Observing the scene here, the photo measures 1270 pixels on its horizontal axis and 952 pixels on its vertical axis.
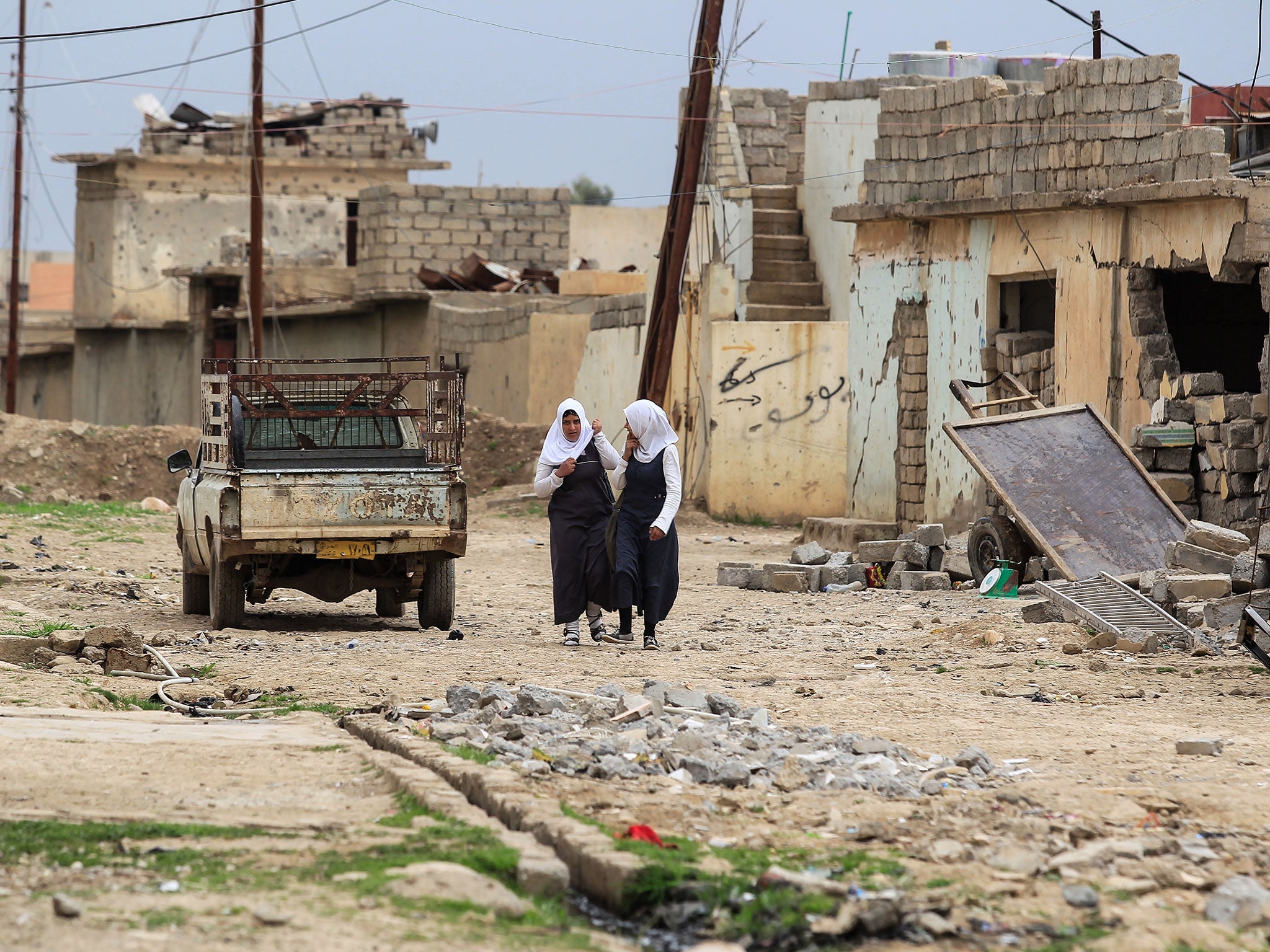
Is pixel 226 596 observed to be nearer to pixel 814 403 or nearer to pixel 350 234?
pixel 814 403

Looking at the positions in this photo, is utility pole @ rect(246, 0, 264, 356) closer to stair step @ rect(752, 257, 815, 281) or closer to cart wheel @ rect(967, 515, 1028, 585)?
stair step @ rect(752, 257, 815, 281)

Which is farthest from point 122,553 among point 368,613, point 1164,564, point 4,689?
point 1164,564

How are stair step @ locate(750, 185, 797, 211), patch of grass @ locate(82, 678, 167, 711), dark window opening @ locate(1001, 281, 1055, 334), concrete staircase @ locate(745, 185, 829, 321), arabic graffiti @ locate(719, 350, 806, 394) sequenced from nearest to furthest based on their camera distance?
1. patch of grass @ locate(82, 678, 167, 711)
2. dark window opening @ locate(1001, 281, 1055, 334)
3. arabic graffiti @ locate(719, 350, 806, 394)
4. concrete staircase @ locate(745, 185, 829, 321)
5. stair step @ locate(750, 185, 797, 211)

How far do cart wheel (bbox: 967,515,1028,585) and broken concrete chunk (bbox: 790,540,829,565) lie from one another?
6.52 ft

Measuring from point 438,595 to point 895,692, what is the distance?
3.79 m

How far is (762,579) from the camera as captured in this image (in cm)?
1409

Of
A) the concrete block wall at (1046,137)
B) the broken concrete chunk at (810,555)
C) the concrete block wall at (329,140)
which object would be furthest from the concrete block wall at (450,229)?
the broken concrete chunk at (810,555)

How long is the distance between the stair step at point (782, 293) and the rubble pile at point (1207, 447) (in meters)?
10.8

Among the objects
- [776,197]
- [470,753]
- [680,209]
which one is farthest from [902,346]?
[470,753]

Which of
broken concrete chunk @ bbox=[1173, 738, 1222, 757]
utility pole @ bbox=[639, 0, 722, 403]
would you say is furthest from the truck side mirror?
utility pole @ bbox=[639, 0, 722, 403]

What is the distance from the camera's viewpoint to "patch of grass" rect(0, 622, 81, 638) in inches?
383

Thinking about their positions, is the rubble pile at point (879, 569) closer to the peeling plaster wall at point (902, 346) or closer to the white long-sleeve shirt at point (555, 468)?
the peeling plaster wall at point (902, 346)

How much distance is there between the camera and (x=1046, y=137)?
14172 millimetres

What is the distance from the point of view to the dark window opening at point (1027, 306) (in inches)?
600
